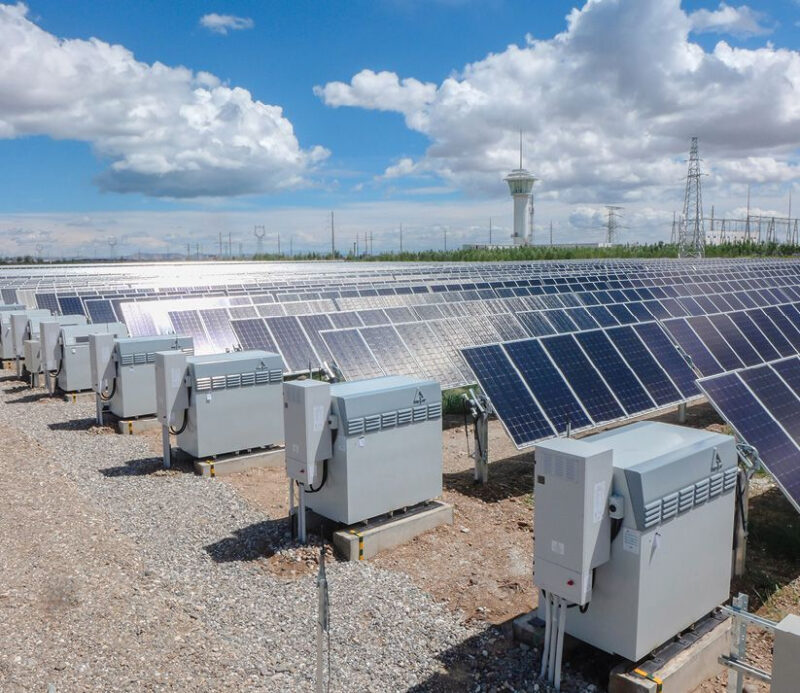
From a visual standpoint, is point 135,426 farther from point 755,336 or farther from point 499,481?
point 755,336

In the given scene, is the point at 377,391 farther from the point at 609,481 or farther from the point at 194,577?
the point at 609,481

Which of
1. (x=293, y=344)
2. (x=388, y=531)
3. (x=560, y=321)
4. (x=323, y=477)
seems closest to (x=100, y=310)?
(x=293, y=344)

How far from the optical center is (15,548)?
7.89 meters

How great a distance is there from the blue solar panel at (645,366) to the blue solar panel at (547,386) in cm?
199

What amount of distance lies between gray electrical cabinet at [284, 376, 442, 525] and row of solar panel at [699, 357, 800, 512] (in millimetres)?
3461

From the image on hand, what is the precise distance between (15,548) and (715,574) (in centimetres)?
767

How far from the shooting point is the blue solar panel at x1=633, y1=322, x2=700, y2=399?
40.3 ft

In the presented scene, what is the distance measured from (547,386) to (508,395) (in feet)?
2.85

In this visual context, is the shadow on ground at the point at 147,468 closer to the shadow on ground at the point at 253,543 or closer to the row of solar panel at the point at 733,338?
the shadow on ground at the point at 253,543

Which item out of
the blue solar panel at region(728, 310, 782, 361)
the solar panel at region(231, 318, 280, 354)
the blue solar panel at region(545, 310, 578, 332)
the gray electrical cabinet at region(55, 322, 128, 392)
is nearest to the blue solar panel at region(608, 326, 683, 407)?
the blue solar panel at region(728, 310, 782, 361)

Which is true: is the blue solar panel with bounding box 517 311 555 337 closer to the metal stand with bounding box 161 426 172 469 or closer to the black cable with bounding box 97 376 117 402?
the metal stand with bounding box 161 426 172 469

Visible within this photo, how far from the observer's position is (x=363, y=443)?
317 inches

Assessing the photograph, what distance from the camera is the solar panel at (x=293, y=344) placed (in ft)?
44.9

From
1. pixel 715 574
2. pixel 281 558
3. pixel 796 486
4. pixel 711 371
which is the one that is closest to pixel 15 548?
pixel 281 558
